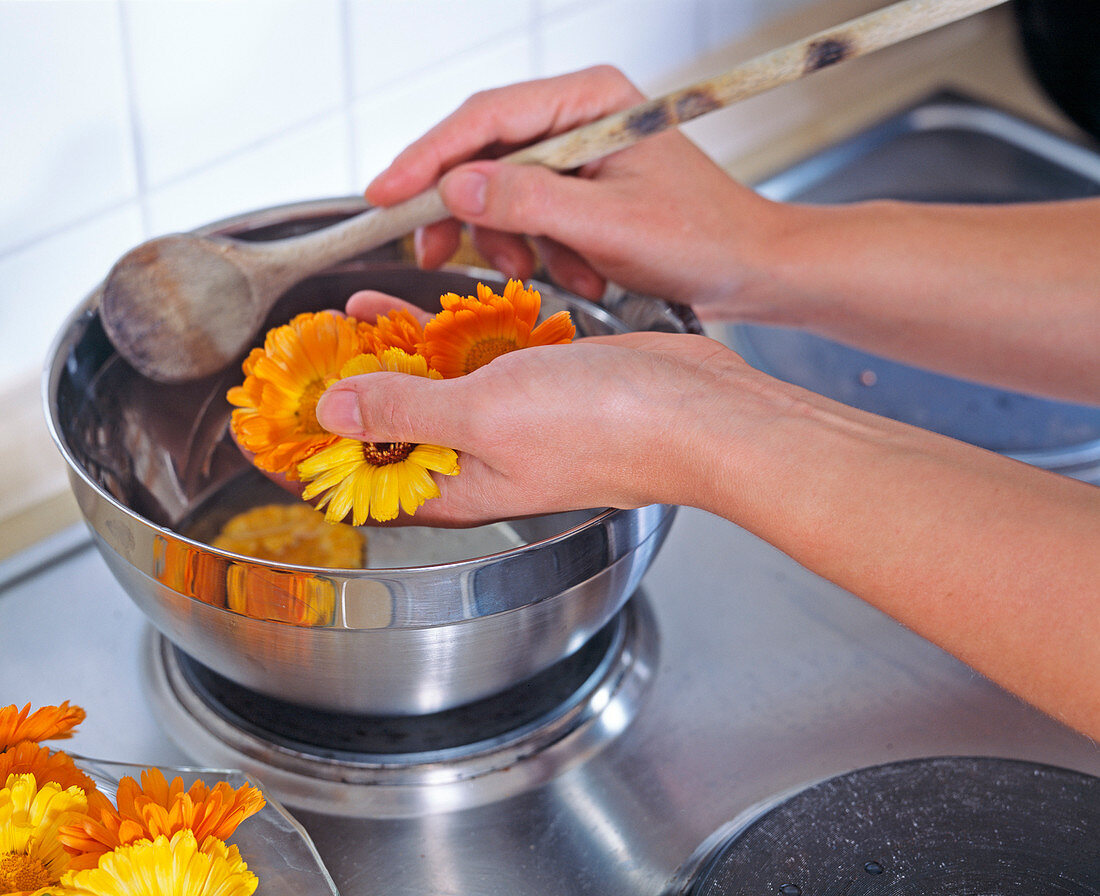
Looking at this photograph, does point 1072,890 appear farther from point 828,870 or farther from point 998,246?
point 998,246

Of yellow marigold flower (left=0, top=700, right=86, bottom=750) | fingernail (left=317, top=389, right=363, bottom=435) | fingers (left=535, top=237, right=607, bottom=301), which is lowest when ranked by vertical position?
yellow marigold flower (left=0, top=700, right=86, bottom=750)

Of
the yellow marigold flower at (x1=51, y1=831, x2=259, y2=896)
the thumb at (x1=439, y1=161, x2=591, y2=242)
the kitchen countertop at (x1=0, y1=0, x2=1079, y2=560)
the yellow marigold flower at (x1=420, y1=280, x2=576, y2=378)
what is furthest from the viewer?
the kitchen countertop at (x1=0, y1=0, x2=1079, y2=560)

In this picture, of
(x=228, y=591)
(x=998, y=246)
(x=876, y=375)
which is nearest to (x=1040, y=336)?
(x=998, y=246)

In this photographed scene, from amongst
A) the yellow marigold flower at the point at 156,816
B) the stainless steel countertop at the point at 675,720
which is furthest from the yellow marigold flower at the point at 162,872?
the stainless steel countertop at the point at 675,720

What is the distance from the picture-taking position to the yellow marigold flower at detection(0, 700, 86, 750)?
0.46 m

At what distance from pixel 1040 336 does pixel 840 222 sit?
0.44 ft

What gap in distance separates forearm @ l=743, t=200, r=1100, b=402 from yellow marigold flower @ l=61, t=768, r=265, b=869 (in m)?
0.43

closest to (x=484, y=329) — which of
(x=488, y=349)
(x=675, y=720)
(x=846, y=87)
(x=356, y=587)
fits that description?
(x=488, y=349)

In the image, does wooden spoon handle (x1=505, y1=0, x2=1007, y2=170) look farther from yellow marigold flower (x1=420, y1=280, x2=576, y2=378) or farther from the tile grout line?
the tile grout line

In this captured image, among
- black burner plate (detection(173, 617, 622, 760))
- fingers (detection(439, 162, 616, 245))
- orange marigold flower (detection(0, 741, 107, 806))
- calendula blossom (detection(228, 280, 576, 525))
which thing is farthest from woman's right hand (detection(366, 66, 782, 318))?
orange marigold flower (detection(0, 741, 107, 806))

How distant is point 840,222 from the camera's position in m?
0.71

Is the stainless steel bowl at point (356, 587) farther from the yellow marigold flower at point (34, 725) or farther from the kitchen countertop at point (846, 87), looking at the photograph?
the kitchen countertop at point (846, 87)

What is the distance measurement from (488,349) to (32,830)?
0.27 metres

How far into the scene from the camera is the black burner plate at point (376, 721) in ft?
1.95
